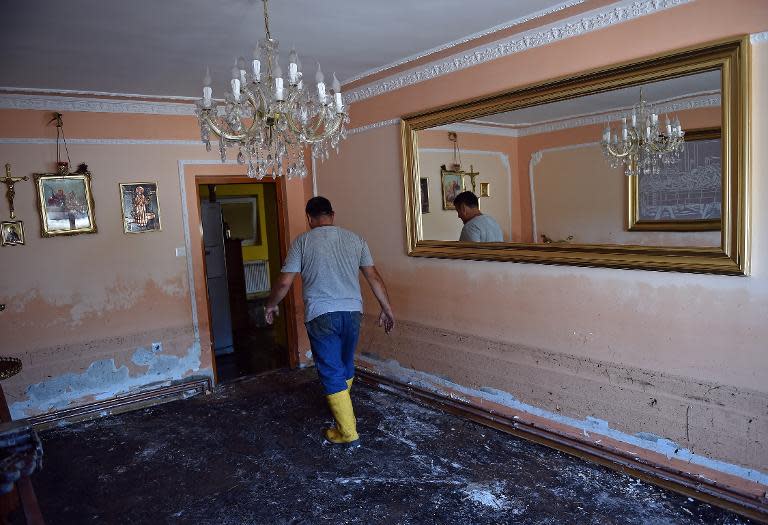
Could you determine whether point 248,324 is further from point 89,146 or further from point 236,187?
point 89,146

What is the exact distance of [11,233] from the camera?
416 centimetres

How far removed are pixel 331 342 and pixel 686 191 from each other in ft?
7.27

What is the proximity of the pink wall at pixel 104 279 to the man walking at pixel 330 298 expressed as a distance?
1.78 metres

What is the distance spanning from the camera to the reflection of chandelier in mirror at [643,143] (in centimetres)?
275

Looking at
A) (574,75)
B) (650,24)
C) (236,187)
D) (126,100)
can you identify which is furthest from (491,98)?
(236,187)

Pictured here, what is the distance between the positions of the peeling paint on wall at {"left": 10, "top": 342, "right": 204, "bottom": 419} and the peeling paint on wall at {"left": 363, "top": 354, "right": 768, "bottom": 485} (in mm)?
1716

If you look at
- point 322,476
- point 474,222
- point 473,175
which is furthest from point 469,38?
point 322,476

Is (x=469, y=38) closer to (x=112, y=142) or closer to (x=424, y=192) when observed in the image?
(x=424, y=192)

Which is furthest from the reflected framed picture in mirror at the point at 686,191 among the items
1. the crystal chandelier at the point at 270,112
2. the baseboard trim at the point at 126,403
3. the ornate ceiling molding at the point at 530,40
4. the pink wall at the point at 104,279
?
the baseboard trim at the point at 126,403

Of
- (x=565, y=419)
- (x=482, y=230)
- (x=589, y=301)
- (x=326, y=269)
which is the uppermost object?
(x=482, y=230)

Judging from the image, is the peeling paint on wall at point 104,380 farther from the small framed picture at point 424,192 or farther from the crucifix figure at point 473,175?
the crucifix figure at point 473,175

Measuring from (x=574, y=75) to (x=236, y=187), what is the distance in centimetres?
726

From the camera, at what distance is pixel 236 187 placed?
932cm

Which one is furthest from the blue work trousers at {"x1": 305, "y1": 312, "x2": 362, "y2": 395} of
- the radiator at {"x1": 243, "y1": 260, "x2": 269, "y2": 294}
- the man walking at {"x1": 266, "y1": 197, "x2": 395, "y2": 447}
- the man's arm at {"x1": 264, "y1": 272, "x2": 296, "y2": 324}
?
the radiator at {"x1": 243, "y1": 260, "x2": 269, "y2": 294}
